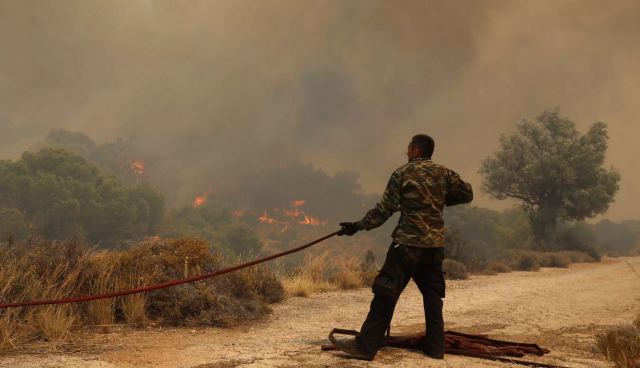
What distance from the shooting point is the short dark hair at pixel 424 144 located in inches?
203

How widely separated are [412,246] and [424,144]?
1254 millimetres

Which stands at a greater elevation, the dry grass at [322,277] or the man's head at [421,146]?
the man's head at [421,146]

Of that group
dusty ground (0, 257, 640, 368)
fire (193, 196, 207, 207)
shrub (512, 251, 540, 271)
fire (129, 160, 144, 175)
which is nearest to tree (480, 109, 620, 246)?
shrub (512, 251, 540, 271)

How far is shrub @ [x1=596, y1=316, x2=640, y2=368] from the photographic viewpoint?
4278 mm

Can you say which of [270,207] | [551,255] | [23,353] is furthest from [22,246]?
[270,207]

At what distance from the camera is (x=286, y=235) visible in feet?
288

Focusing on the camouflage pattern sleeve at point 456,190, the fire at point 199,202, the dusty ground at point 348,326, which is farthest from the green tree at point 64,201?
the camouflage pattern sleeve at point 456,190

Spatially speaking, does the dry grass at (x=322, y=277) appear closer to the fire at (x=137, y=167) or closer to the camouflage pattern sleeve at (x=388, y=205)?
the camouflage pattern sleeve at (x=388, y=205)

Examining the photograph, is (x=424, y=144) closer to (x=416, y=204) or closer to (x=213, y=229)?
(x=416, y=204)

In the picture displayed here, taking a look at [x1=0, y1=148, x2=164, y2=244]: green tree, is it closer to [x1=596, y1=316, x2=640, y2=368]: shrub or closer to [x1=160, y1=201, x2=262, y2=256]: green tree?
[x1=160, y1=201, x2=262, y2=256]: green tree

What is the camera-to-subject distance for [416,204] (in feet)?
15.8

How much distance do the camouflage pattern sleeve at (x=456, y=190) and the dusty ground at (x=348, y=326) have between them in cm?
178

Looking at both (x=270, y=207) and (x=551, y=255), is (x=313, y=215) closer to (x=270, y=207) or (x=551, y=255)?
(x=270, y=207)

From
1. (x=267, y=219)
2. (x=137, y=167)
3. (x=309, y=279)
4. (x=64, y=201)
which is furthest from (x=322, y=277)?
(x=137, y=167)
